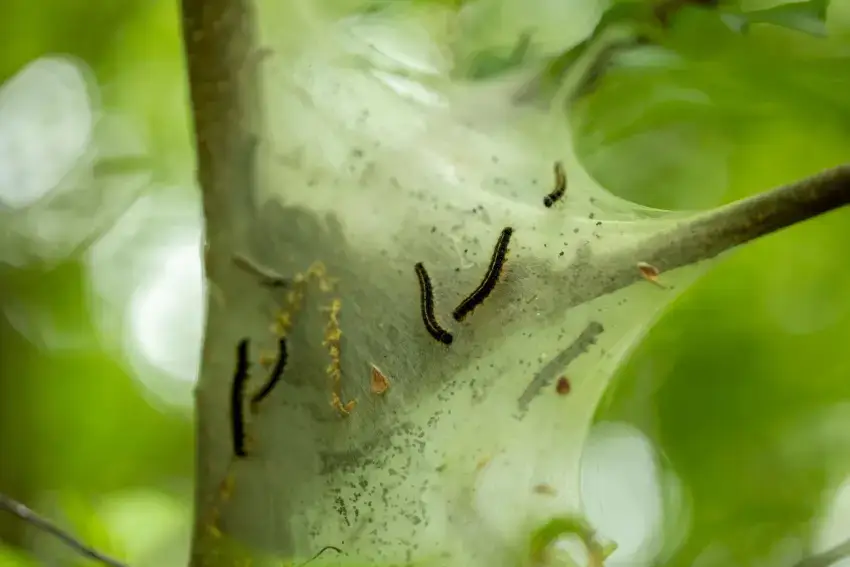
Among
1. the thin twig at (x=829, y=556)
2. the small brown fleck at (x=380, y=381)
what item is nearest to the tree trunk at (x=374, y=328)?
the small brown fleck at (x=380, y=381)

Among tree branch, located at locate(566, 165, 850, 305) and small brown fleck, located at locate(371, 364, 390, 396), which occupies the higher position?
tree branch, located at locate(566, 165, 850, 305)

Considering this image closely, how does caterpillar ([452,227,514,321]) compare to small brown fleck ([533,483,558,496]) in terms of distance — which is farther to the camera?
small brown fleck ([533,483,558,496])

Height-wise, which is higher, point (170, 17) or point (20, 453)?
point (170, 17)

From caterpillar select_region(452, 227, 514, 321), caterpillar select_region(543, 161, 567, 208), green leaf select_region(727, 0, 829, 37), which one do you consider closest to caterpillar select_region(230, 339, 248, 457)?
caterpillar select_region(452, 227, 514, 321)

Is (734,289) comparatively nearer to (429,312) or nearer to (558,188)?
(558,188)

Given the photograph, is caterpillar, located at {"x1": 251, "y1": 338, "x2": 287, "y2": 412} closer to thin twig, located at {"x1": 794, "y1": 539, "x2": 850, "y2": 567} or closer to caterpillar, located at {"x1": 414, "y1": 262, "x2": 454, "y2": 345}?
caterpillar, located at {"x1": 414, "y1": 262, "x2": 454, "y2": 345}

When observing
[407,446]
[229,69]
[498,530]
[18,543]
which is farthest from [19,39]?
[498,530]

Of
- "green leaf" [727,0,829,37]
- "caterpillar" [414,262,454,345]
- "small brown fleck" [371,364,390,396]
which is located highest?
"green leaf" [727,0,829,37]

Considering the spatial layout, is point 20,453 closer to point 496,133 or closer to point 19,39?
point 19,39
